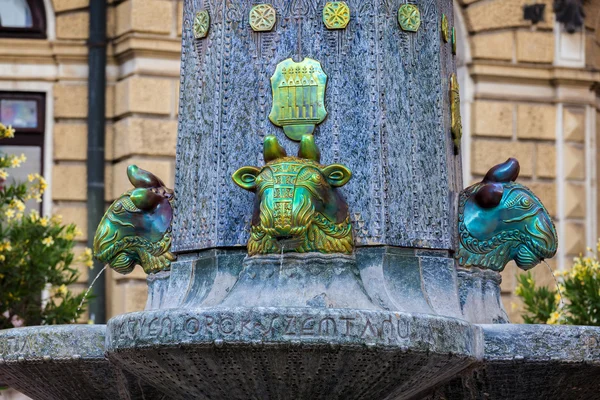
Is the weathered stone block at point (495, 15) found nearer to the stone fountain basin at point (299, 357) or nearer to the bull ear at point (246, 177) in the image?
the stone fountain basin at point (299, 357)

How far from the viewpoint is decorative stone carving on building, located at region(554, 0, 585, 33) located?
793 inches

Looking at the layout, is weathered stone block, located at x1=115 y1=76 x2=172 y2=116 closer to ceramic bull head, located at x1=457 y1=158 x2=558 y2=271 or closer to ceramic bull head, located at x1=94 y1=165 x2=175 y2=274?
ceramic bull head, located at x1=94 y1=165 x2=175 y2=274

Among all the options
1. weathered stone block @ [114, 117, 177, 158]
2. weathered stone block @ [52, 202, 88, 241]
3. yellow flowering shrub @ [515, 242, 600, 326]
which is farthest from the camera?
weathered stone block @ [52, 202, 88, 241]

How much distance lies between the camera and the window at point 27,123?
64.8 ft

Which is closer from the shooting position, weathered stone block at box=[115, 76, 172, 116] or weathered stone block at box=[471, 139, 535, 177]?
weathered stone block at box=[115, 76, 172, 116]

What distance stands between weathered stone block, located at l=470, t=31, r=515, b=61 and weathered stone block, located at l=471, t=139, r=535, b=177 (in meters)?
0.87

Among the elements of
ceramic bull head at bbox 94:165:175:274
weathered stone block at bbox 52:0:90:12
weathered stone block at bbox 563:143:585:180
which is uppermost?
weathered stone block at bbox 52:0:90:12

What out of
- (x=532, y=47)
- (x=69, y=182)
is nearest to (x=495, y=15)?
(x=532, y=47)

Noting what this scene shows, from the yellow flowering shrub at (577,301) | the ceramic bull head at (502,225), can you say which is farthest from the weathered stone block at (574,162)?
the ceramic bull head at (502,225)

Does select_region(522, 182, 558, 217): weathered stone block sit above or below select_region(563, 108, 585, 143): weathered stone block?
below

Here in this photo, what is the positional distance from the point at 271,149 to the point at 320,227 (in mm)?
358

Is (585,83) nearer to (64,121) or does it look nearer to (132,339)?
(64,121)

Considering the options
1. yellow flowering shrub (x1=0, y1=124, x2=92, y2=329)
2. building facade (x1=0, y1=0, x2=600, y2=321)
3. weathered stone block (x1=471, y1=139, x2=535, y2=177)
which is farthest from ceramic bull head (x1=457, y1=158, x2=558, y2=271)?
weathered stone block (x1=471, y1=139, x2=535, y2=177)

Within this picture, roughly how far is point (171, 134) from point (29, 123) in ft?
5.26
